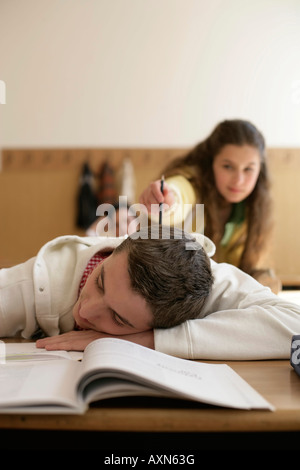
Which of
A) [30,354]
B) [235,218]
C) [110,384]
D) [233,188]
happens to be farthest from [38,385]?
[235,218]

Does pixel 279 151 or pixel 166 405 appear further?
pixel 279 151

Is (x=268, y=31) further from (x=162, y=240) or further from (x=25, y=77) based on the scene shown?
(x=162, y=240)

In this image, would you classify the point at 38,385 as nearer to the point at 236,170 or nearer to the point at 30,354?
the point at 30,354

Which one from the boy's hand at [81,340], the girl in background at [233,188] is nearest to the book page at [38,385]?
the boy's hand at [81,340]

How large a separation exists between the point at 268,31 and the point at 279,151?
Answer: 96cm

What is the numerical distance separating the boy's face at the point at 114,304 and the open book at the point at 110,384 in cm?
15

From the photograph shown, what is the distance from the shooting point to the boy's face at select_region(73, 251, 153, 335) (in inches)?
32.2

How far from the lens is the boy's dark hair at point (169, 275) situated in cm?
82

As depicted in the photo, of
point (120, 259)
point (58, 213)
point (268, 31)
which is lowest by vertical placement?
point (58, 213)

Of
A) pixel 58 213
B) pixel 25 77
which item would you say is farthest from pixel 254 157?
pixel 25 77

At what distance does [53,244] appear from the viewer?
1111 millimetres

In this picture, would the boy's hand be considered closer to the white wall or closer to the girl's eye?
the girl's eye

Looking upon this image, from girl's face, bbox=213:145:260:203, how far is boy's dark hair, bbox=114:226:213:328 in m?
1.13

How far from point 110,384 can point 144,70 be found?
3.42 m
